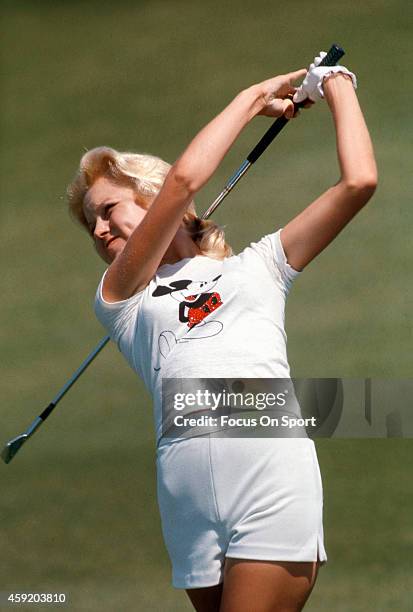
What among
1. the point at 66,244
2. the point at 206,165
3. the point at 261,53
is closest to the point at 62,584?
the point at 66,244

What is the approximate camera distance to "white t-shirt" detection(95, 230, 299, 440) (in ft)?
5.09

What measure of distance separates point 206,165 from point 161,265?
24 cm

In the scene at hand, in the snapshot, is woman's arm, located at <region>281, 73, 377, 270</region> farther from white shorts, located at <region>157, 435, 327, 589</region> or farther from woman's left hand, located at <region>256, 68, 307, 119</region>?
white shorts, located at <region>157, 435, 327, 589</region>

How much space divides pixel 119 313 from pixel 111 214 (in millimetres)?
233

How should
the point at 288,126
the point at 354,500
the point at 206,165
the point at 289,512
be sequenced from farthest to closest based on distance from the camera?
the point at 288,126, the point at 354,500, the point at 206,165, the point at 289,512

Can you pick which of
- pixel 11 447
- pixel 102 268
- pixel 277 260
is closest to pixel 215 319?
pixel 277 260

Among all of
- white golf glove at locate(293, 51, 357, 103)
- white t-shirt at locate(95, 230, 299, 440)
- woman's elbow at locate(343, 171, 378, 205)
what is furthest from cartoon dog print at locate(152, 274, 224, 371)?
white golf glove at locate(293, 51, 357, 103)

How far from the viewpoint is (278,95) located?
1.82m

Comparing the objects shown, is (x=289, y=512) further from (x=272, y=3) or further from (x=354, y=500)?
(x=272, y=3)

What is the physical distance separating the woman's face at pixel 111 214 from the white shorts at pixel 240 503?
1.51ft

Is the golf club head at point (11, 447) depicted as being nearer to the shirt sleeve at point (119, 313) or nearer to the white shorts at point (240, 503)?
the shirt sleeve at point (119, 313)

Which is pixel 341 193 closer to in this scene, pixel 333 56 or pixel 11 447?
pixel 333 56

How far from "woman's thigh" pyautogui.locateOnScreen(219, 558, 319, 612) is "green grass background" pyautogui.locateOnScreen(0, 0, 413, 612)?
153cm

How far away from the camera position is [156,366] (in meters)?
1.62
